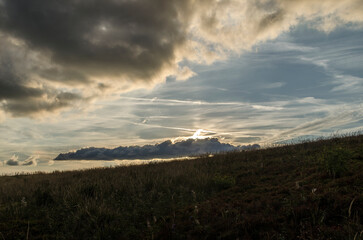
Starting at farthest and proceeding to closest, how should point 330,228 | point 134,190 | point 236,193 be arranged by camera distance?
point 134,190
point 236,193
point 330,228

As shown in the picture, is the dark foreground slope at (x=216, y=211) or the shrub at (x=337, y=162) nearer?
the dark foreground slope at (x=216, y=211)

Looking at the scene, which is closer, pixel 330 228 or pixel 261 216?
pixel 330 228

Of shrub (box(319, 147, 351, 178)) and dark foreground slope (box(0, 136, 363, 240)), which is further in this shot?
shrub (box(319, 147, 351, 178))

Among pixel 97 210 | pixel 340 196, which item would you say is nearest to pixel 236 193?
pixel 340 196

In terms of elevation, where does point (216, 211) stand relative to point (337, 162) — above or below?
below

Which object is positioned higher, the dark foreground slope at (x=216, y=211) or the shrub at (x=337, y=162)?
the shrub at (x=337, y=162)

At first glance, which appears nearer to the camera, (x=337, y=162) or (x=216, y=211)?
(x=216, y=211)

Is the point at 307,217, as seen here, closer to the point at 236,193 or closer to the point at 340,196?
the point at 340,196

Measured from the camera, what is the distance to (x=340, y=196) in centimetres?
547

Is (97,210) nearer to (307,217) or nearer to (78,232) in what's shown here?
(78,232)

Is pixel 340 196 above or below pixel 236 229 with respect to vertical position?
above

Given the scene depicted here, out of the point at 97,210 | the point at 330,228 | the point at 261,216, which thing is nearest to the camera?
the point at 330,228

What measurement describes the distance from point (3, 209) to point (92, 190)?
298 centimetres

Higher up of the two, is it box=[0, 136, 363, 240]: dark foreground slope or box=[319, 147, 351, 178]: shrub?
box=[319, 147, 351, 178]: shrub
